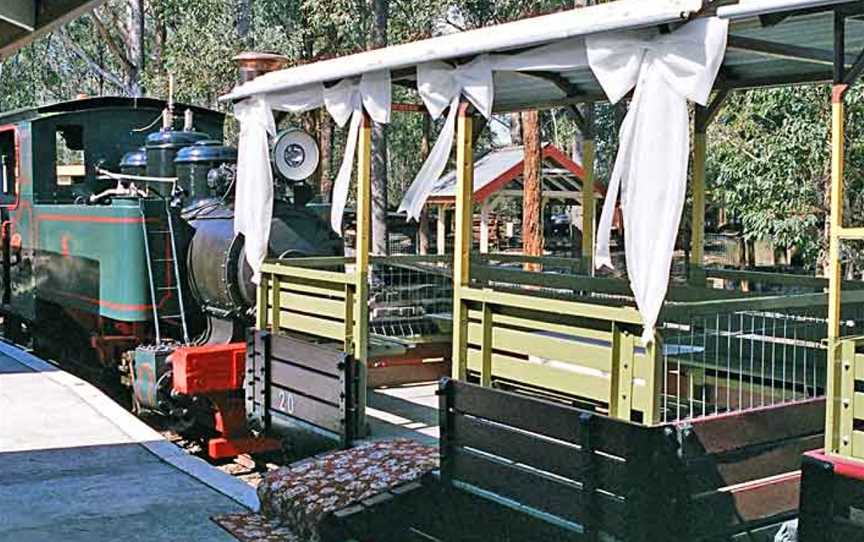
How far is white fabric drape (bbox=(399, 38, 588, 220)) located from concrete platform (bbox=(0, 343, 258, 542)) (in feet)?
7.01

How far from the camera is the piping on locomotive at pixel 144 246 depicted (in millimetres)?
8477

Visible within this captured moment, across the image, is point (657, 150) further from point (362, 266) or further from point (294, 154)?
point (294, 154)

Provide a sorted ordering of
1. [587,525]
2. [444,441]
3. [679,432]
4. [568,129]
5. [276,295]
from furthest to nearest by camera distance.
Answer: [568,129] < [276,295] < [444,441] < [587,525] < [679,432]

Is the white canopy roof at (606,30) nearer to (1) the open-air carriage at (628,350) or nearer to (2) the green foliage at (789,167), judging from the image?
(1) the open-air carriage at (628,350)

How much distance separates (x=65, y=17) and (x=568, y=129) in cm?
3714

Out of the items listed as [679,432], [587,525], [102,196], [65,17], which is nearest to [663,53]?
[679,432]

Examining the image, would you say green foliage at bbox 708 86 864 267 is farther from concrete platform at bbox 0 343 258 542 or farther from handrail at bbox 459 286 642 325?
concrete platform at bbox 0 343 258 542

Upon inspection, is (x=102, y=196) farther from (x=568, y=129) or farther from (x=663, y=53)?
(x=568, y=129)

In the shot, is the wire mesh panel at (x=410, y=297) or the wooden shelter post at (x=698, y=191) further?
the wire mesh panel at (x=410, y=297)

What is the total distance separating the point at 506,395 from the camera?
202 inches

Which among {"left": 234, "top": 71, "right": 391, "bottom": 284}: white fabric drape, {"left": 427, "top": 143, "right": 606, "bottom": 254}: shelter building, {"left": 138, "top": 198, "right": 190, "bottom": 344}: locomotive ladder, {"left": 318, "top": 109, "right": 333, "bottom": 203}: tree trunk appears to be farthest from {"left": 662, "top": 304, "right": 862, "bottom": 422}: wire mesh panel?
{"left": 318, "top": 109, "right": 333, "bottom": 203}: tree trunk

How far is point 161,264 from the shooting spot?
8.97 meters

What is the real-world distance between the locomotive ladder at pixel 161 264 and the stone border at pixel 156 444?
77 centimetres

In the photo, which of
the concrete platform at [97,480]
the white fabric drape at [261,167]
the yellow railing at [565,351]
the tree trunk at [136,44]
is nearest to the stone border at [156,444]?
the concrete platform at [97,480]
